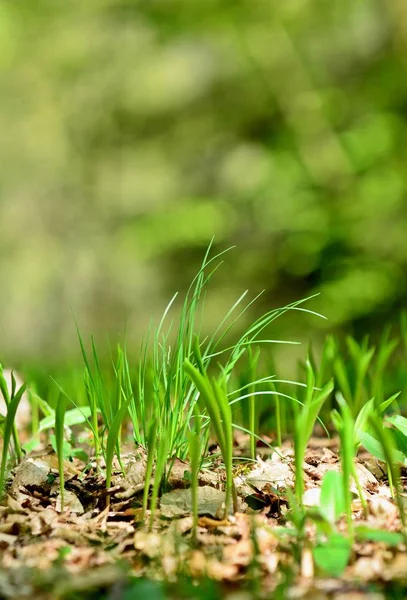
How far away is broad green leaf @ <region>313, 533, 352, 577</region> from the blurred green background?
3925mm

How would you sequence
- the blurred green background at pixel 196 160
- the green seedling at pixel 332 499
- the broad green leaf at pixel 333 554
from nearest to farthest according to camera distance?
the broad green leaf at pixel 333 554 < the green seedling at pixel 332 499 < the blurred green background at pixel 196 160

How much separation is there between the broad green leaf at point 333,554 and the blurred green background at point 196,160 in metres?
3.93

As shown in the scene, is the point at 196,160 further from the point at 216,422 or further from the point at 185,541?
the point at 185,541

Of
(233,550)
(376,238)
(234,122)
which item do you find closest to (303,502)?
(233,550)

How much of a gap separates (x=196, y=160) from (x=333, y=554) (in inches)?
207

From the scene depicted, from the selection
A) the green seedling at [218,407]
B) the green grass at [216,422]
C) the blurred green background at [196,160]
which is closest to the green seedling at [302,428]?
the green grass at [216,422]

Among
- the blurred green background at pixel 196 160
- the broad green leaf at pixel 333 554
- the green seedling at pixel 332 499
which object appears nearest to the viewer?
the broad green leaf at pixel 333 554

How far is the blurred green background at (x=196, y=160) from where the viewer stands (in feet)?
16.6

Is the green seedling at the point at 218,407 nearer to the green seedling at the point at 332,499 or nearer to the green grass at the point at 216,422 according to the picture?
the green grass at the point at 216,422

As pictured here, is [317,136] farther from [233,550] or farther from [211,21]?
[233,550]

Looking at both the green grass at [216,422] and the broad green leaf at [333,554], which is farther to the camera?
the green grass at [216,422]

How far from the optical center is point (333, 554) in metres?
0.87

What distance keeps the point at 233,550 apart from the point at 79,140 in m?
5.81

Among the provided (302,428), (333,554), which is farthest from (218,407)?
(333,554)
